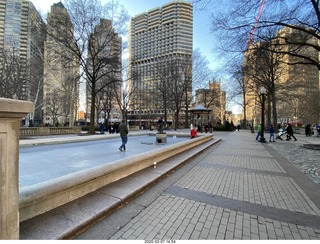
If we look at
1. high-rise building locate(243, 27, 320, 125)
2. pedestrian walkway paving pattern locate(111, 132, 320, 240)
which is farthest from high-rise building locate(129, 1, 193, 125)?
pedestrian walkway paving pattern locate(111, 132, 320, 240)

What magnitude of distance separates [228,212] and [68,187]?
2967mm

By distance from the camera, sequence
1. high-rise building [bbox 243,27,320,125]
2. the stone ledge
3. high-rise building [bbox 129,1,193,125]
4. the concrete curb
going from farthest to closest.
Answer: high-rise building [bbox 129,1,193,125]
high-rise building [bbox 243,27,320,125]
the concrete curb
the stone ledge

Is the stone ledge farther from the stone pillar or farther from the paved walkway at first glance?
the paved walkway

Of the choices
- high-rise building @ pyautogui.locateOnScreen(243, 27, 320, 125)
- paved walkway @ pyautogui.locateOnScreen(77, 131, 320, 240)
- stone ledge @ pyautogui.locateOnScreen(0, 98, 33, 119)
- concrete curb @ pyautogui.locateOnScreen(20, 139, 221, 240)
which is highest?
high-rise building @ pyautogui.locateOnScreen(243, 27, 320, 125)

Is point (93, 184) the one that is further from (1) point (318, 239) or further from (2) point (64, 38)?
(2) point (64, 38)

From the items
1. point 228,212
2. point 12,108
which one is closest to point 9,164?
point 12,108

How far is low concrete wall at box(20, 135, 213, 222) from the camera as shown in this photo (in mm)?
2913

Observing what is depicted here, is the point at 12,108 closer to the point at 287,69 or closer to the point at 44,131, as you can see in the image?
the point at 44,131

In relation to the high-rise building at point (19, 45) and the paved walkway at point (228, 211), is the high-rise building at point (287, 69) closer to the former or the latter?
the paved walkway at point (228, 211)

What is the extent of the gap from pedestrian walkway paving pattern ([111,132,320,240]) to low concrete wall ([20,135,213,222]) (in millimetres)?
1233

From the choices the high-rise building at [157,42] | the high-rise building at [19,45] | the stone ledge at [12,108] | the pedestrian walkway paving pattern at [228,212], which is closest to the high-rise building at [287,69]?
the pedestrian walkway paving pattern at [228,212]

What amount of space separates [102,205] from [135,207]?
2.12 feet

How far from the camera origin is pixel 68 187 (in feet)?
11.5

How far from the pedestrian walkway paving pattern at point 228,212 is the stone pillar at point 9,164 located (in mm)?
1298
